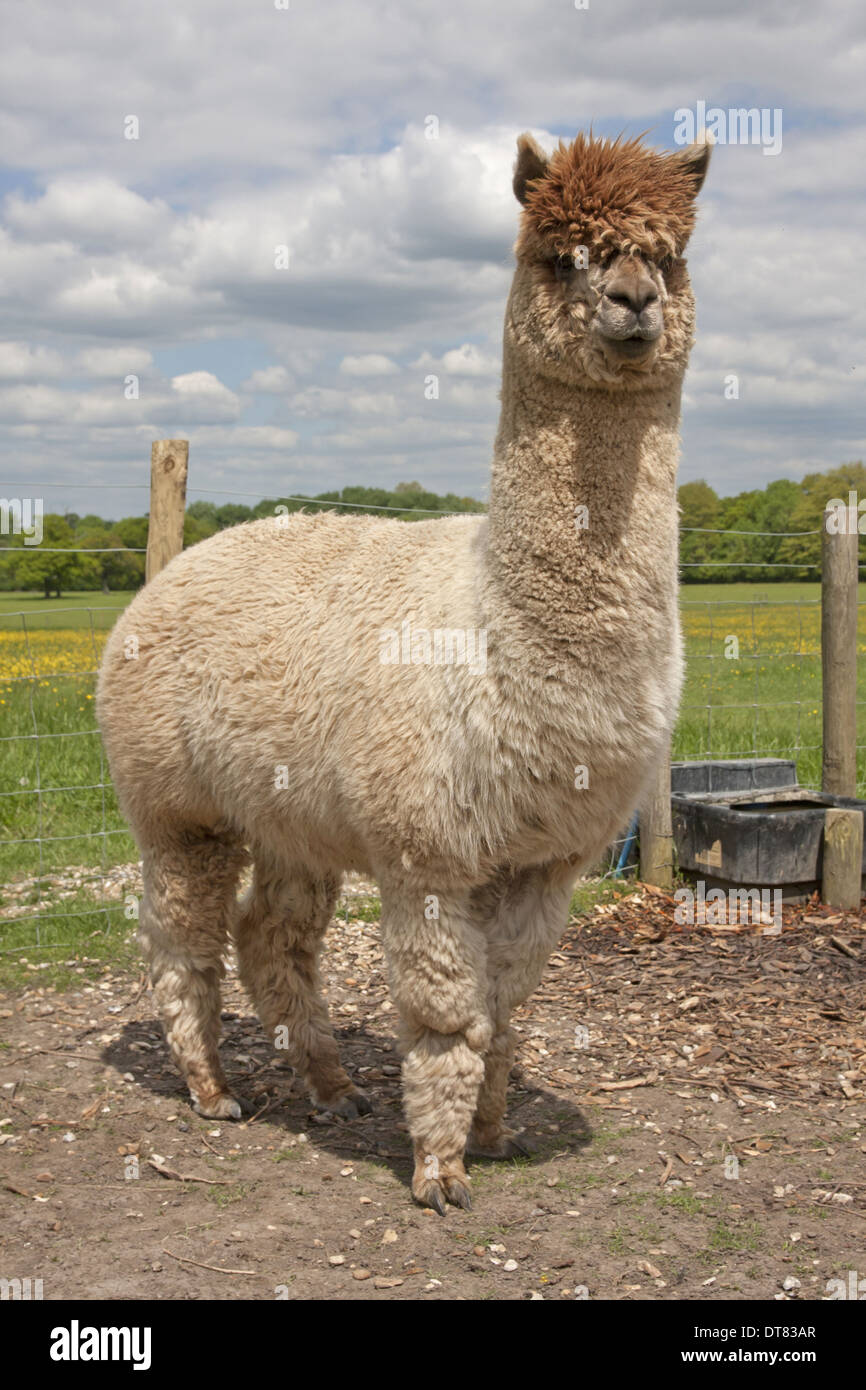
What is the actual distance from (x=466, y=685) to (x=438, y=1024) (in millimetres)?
1008

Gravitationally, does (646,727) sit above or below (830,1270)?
above

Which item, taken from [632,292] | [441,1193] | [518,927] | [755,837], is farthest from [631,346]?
[755,837]

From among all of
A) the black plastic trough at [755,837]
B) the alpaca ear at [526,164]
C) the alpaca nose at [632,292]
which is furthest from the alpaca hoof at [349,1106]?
the alpaca ear at [526,164]

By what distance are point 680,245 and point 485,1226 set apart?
2795mm

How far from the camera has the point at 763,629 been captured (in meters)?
18.5

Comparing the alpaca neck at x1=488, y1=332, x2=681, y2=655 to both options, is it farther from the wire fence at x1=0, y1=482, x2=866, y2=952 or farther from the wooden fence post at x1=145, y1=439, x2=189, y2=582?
the wooden fence post at x1=145, y1=439, x2=189, y2=582

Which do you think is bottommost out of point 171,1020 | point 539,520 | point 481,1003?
point 171,1020

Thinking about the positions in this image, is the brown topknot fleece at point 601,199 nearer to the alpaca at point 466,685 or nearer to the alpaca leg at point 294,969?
the alpaca at point 466,685

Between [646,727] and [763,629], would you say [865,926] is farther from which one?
[763,629]

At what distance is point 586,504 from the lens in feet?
10.6

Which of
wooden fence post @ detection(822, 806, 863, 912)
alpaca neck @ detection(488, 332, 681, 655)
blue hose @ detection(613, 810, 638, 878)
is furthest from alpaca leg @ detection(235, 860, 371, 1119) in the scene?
wooden fence post @ detection(822, 806, 863, 912)

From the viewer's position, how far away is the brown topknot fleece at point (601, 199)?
2.98 metres

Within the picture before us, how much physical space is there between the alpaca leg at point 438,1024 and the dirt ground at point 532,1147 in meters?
0.16

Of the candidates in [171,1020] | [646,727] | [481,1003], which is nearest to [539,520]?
[646,727]
